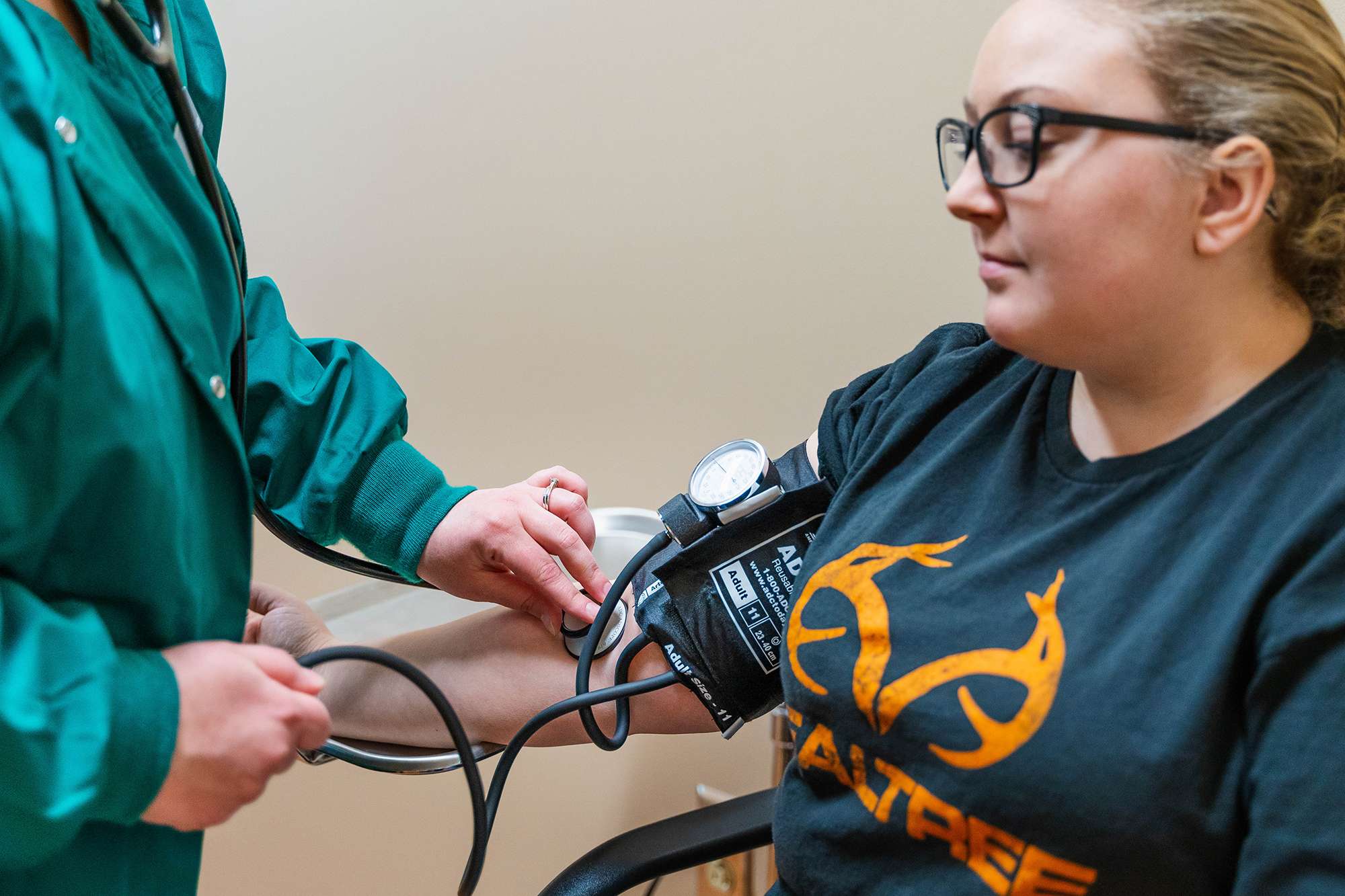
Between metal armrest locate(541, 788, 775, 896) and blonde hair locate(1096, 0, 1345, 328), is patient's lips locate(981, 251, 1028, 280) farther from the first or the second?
metal armrest locate(541, 788, 775, 896)

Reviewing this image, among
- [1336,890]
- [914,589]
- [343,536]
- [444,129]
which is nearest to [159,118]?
[343,536]

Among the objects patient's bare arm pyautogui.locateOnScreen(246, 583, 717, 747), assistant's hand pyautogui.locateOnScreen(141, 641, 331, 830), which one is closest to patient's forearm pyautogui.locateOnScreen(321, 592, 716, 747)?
patient's bare arm pyautogui.locateOnScreen(246, 583, 717, 747)

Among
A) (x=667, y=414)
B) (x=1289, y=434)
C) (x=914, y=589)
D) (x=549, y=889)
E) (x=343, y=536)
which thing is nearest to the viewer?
(x=1289, y=434)

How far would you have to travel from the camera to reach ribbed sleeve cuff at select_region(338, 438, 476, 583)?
43.3 inches

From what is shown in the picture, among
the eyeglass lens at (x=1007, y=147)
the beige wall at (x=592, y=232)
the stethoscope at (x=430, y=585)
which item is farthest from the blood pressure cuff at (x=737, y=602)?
the beige wall at (x=592, y=232)

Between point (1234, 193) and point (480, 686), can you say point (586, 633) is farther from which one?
point (1234, 193)

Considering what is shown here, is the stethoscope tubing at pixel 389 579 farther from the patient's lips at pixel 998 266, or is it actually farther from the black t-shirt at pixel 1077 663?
the patient's lips at pixel 998 266

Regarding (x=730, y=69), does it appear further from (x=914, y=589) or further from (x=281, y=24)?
(x=914, y=589)

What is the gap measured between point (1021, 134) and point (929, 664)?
1.33 ft

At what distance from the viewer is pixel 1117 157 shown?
735mm

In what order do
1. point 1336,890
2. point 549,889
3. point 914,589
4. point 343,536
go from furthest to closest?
point 343,536 < point 549,889 < point 914,589 < point 1336,890

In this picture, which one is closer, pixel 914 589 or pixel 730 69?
pixel 914 589

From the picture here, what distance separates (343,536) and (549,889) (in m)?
0.42

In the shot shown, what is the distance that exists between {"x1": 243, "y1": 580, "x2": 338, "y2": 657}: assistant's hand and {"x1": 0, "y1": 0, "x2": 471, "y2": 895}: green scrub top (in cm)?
34
